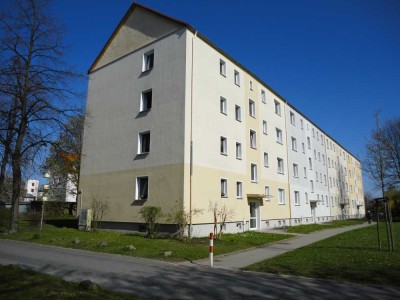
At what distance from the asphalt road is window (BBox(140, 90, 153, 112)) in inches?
504

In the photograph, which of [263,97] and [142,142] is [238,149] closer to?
[142,142]

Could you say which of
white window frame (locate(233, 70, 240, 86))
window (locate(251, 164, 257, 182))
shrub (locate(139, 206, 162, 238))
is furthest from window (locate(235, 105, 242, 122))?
shrub (locate(139, 206, 162, 238))

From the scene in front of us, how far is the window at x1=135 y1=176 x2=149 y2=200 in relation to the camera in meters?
20.8

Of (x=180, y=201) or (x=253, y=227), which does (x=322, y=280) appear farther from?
(x=253, y=227)

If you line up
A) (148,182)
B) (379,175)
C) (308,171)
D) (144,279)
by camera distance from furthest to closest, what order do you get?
(308,171), (379,175), (148,182), (144,279)

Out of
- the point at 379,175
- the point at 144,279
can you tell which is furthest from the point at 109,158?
the point at 379,175

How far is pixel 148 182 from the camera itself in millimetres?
20406

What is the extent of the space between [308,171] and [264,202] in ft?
49.7

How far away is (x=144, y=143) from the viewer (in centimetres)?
2195

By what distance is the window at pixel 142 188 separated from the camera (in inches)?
818

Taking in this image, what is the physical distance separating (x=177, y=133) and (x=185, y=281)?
12.1m

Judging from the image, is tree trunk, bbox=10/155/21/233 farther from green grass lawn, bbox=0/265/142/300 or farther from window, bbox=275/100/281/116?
window, bbox=275/100/281/116

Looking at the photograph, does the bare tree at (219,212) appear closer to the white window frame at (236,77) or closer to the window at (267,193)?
the window at (267,193)

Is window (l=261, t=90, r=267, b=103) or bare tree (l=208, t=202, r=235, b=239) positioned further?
window (l=261, t=90, r=267, b=103)
